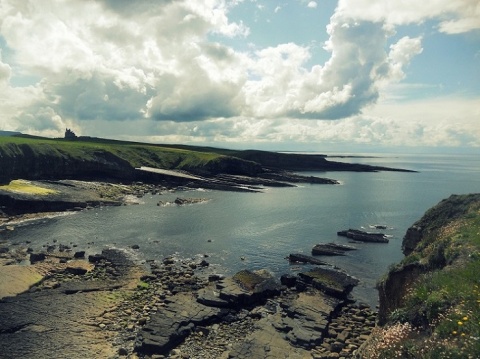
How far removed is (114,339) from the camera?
28234 millimetres

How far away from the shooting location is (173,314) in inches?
1252

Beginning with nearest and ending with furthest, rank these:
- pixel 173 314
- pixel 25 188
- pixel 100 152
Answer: pixel 173 314, pixel 25 188, pixel 100 152

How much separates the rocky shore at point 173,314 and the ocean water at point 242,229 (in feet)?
19.5

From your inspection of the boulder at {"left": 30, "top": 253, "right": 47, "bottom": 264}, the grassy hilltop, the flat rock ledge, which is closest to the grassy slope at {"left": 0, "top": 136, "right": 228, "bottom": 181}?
the grassy hilltop

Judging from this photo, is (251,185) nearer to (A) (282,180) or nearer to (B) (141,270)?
(A) (282,180)

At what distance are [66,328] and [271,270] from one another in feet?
84.7

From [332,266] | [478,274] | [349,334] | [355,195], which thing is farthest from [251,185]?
[478,274]

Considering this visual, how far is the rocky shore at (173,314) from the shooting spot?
27.3 metres

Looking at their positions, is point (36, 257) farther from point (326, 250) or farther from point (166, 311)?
point (326, 250)

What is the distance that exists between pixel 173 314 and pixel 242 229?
41397mm

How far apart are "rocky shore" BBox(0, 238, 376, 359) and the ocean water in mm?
5943

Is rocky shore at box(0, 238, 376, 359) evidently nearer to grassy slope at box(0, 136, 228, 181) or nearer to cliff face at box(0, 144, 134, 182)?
cliff face at box(0, 144, 134, 182)

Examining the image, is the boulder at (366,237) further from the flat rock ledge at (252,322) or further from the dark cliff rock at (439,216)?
the flat rock ledge at (252,322)


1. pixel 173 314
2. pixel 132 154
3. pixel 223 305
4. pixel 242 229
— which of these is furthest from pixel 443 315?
pixel 132 154
